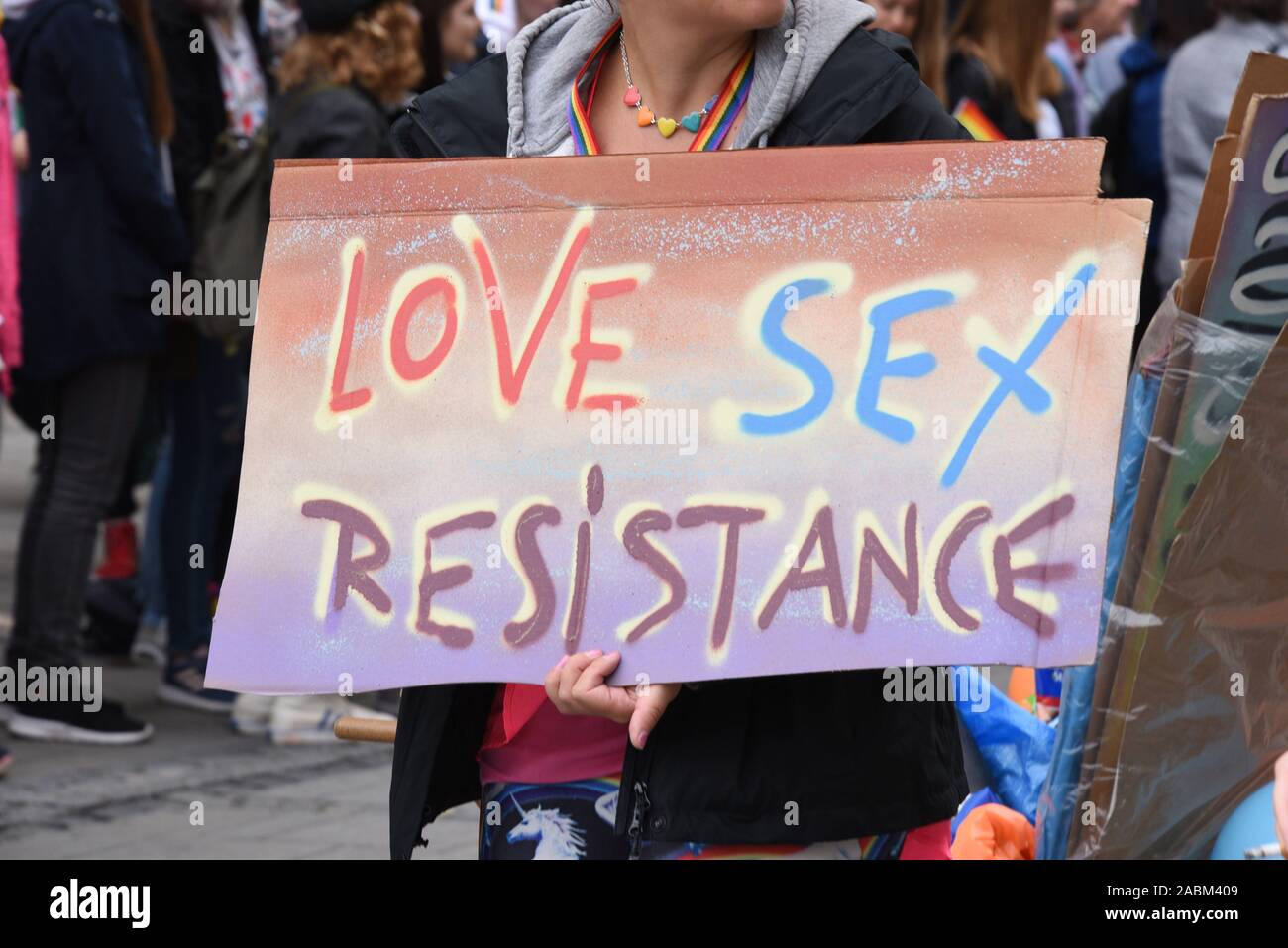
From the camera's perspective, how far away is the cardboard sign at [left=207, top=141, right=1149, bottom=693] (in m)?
2.01

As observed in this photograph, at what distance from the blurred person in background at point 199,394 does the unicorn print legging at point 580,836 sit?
3731mm

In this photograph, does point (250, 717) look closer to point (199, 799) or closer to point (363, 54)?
point (199, 799)

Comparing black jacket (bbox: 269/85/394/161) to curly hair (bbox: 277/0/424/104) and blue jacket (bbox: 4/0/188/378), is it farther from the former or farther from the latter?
blue jacket (bbox: 4/0/188/378)

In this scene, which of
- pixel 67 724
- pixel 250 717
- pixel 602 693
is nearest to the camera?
pixel 602 693

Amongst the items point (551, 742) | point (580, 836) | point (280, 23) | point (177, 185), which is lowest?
point (580, 836)

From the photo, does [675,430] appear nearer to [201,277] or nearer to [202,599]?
[201,277]

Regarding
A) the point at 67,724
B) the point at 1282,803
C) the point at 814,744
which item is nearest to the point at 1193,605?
the point at 1282,803

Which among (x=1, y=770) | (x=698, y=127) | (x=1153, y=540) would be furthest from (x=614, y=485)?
(x=1, y=770)

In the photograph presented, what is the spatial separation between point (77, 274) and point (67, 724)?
1291 mm

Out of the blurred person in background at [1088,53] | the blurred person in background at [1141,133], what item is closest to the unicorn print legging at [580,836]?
the blurred person in background at [1141,133]

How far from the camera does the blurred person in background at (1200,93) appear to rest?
19.2 ft

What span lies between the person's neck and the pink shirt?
2.47 feet

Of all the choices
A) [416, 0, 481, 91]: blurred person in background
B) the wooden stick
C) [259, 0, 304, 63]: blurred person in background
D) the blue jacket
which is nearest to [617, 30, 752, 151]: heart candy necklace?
the wooden stick

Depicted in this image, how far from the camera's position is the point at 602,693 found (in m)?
2.04
